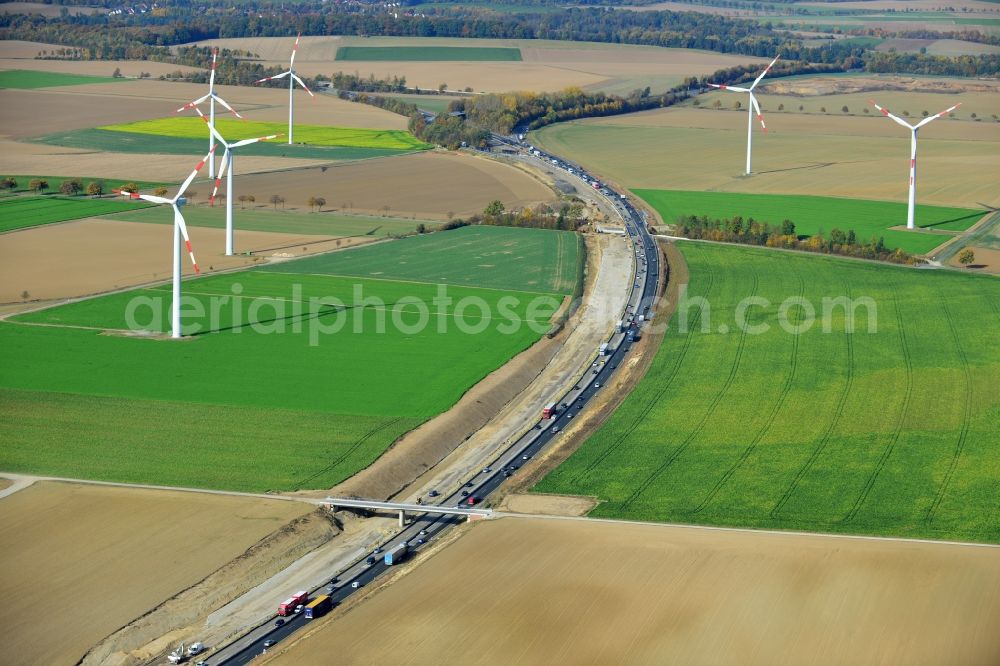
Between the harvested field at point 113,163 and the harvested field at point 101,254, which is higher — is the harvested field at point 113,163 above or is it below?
above

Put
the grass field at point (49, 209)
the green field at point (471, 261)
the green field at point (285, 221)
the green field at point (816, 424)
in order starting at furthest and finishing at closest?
the green field at point (285, 221), the grass field at point (49, 209), the green field at point (471, 261), the green field at point (816, 424)

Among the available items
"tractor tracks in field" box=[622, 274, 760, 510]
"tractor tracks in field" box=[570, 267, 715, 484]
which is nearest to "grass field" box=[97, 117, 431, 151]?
"tractor tracks in field" box=[570, 267, 715, 484]

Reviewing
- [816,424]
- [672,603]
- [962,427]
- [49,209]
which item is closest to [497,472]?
[816,424]

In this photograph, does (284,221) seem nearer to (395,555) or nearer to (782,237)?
(782,237)

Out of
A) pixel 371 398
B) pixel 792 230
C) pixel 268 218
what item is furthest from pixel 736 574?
pixel 268 218

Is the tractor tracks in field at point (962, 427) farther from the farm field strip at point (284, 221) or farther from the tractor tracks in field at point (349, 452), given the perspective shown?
the farm field strip at point (284, 221)

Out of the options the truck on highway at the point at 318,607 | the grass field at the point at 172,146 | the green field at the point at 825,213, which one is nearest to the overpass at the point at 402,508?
the truck on highway at the point at 318,607
